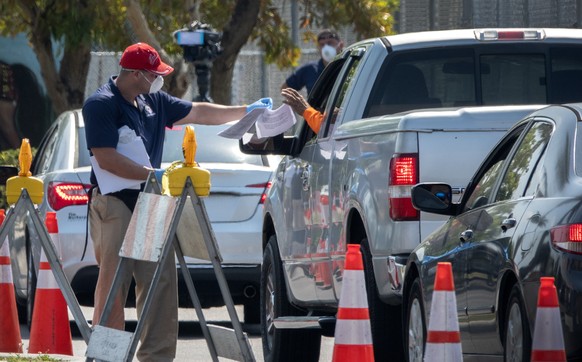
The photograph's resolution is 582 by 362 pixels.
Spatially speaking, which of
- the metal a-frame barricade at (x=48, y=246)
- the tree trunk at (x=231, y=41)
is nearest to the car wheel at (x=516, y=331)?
the metal a-frame barricade at (x=48, y=246)

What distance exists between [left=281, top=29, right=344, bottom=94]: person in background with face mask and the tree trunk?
6.79m

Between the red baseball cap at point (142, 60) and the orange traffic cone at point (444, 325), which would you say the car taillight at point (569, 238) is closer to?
the orange traffic cone at point (444, 325)

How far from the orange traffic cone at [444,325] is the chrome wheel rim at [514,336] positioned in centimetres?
26

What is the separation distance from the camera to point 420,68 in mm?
8914

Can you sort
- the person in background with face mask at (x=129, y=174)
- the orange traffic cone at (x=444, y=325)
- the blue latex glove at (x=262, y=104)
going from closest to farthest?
1. the orange traffic cone at (x=444, y=325)
2. the person in background with face mask at (x=129, y=174)
3. the blue latex glove at (x=262, y=104)

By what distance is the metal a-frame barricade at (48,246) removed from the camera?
862 centimetres

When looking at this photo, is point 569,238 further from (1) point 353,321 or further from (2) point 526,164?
(1) point 353,321

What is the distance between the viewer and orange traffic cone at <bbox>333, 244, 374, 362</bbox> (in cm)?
643

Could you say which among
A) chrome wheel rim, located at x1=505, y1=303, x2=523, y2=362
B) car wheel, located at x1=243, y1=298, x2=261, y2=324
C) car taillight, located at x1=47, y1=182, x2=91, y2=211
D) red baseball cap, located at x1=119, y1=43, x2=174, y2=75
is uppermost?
red baseball cap, located at x1=119, y1=43, x2=174, y2=75

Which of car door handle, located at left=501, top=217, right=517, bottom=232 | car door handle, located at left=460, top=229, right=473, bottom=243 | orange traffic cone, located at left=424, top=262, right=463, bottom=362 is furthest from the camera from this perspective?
car door handle, located at left=460, top=229, right=473, bottom=243

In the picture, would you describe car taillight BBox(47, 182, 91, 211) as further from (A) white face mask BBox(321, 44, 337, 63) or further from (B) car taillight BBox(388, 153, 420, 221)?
(A) white face mask BBox(321, 44, 337, 63)

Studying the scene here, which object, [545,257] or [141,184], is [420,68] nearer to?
[141,184]

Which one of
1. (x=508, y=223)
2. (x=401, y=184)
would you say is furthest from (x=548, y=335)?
(x=401, y=184)

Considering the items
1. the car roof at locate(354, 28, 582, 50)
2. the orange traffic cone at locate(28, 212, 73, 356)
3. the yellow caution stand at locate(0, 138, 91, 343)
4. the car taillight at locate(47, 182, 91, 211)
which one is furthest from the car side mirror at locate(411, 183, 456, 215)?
the car taillight at locate(47, 182, 91, 211)
